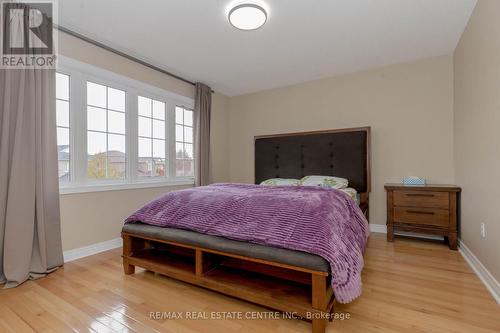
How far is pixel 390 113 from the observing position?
10.3 feet

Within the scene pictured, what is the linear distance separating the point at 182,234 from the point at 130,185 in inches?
59.9

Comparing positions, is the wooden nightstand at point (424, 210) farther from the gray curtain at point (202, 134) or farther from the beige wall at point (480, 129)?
the gray curtain at point (202, 134)

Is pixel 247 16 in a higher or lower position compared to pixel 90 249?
higher

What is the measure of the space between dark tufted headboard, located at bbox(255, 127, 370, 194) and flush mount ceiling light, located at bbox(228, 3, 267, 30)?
1750 mm

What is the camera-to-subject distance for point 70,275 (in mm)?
2006

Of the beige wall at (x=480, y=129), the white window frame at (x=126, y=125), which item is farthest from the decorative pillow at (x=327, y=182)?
the white window frame at (x=126, y=125)

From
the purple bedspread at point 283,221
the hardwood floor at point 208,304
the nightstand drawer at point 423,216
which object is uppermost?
the purple bedspread at point 283,221

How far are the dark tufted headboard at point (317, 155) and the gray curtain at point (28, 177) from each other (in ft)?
8.44

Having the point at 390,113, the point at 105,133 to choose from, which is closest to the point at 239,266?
the point at 105,133

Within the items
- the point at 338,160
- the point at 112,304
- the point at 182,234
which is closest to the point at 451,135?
the point at 338,160

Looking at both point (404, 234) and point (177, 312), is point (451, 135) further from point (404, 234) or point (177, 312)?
point (177, 312)

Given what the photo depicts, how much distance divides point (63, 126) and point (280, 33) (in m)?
2.27

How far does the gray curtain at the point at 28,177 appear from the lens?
1.87 m

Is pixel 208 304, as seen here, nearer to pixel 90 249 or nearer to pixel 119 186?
pixel 90 249
